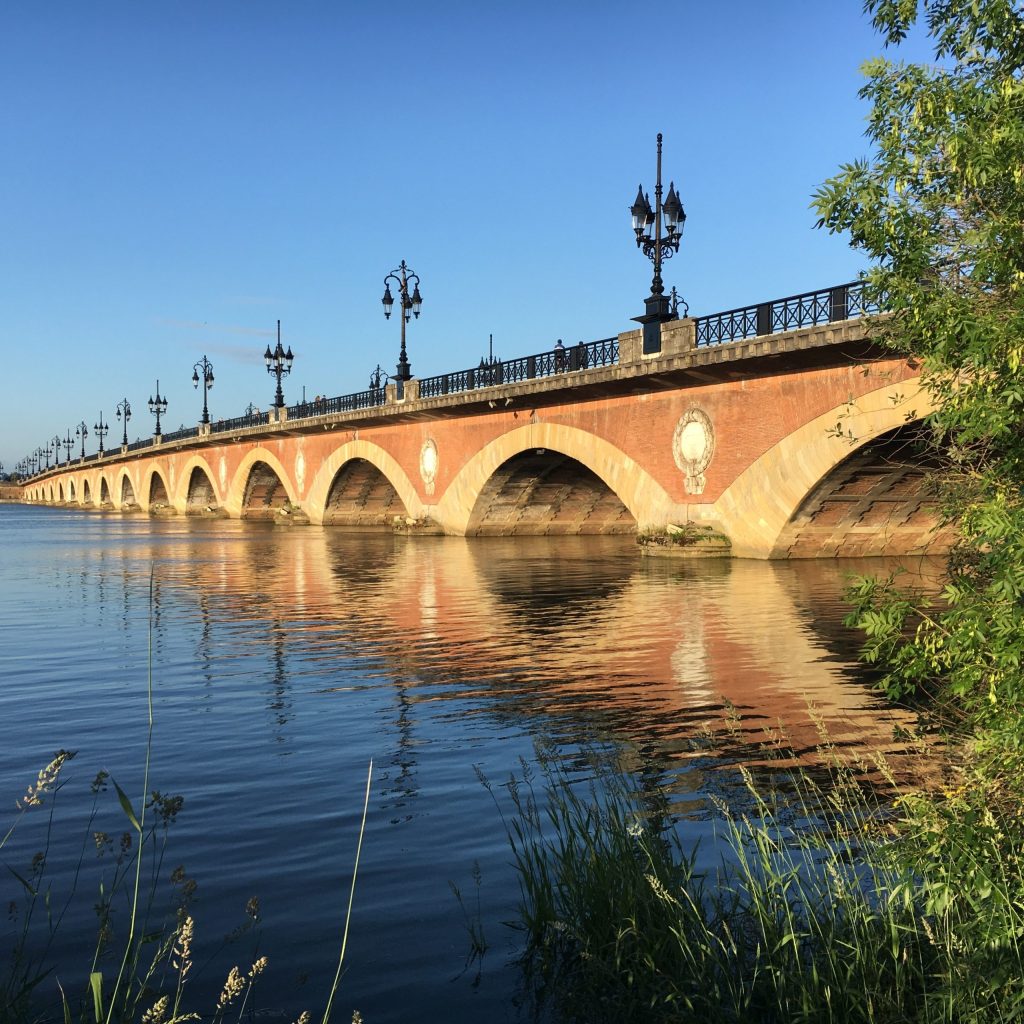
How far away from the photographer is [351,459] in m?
43.1

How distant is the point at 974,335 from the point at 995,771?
1.83m

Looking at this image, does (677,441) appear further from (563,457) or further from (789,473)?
(563,457)

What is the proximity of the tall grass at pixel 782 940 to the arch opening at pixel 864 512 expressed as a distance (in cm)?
1565

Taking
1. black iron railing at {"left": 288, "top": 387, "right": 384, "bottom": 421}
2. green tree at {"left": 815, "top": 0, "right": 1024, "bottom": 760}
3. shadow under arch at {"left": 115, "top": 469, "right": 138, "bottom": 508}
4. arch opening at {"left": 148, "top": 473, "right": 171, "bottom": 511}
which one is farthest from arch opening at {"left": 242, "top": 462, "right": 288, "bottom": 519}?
green tree at {"left": 815, "top": 0, "right": 1024, "bottom": 760}

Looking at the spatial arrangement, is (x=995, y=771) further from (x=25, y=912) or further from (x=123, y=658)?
(x=123, y=658)

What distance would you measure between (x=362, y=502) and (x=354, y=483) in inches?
55.8

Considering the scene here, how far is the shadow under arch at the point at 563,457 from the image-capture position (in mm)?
25062

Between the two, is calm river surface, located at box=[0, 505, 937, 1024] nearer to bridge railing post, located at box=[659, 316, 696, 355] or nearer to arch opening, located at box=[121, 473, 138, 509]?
bridge railing post, located at box=[659, 316, 696, 355]

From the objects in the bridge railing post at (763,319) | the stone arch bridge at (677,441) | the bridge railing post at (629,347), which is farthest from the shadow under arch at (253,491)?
the bridge railing post at (763,319)

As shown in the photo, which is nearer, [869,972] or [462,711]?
[869,972]

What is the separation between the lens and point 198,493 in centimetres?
7238

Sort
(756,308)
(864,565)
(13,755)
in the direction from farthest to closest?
(864,565) < (756,308) < (13,755)

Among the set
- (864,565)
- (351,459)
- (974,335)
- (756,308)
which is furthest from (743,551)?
(351,459)

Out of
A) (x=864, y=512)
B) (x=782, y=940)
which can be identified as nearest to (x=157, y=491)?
(x=864, y=512)
